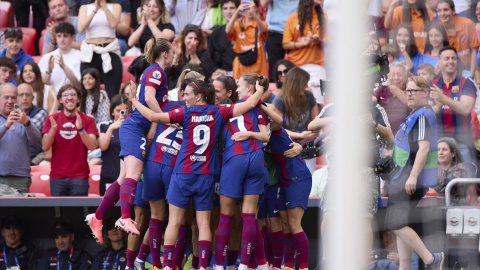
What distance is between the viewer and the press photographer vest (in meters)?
6.43

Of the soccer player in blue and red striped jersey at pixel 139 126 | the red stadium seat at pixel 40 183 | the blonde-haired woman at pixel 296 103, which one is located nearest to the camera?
the soccer player in blue and red striped jersey at pixel 139 126

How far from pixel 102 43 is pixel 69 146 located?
224cm

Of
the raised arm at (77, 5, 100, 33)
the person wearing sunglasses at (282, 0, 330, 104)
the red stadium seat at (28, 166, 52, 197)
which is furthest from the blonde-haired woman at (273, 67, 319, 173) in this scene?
the raised arm at (77, 5, 100, 33)

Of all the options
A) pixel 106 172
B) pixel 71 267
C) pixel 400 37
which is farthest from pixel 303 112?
pixel 71 267

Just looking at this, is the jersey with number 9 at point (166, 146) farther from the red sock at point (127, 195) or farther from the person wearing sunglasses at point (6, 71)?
the person wearing sunglasses at point (6, 71)

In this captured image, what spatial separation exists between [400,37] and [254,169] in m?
1.65

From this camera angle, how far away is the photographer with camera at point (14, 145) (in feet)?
25.6

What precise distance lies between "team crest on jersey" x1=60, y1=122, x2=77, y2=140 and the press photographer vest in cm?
304

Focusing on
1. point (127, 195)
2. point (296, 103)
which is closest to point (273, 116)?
point (127, 195)

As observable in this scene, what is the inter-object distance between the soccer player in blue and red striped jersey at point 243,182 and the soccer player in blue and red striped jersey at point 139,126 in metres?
0.64

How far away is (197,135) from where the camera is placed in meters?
6.12

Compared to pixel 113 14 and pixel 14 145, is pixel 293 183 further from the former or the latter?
pixel 113 14

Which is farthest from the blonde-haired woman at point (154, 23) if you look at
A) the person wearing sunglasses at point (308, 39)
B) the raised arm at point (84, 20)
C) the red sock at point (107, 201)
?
the red sock at point (107, 201)

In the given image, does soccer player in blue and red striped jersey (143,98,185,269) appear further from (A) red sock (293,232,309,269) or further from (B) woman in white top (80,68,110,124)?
(B) woman in white top (80,68,110,124)
